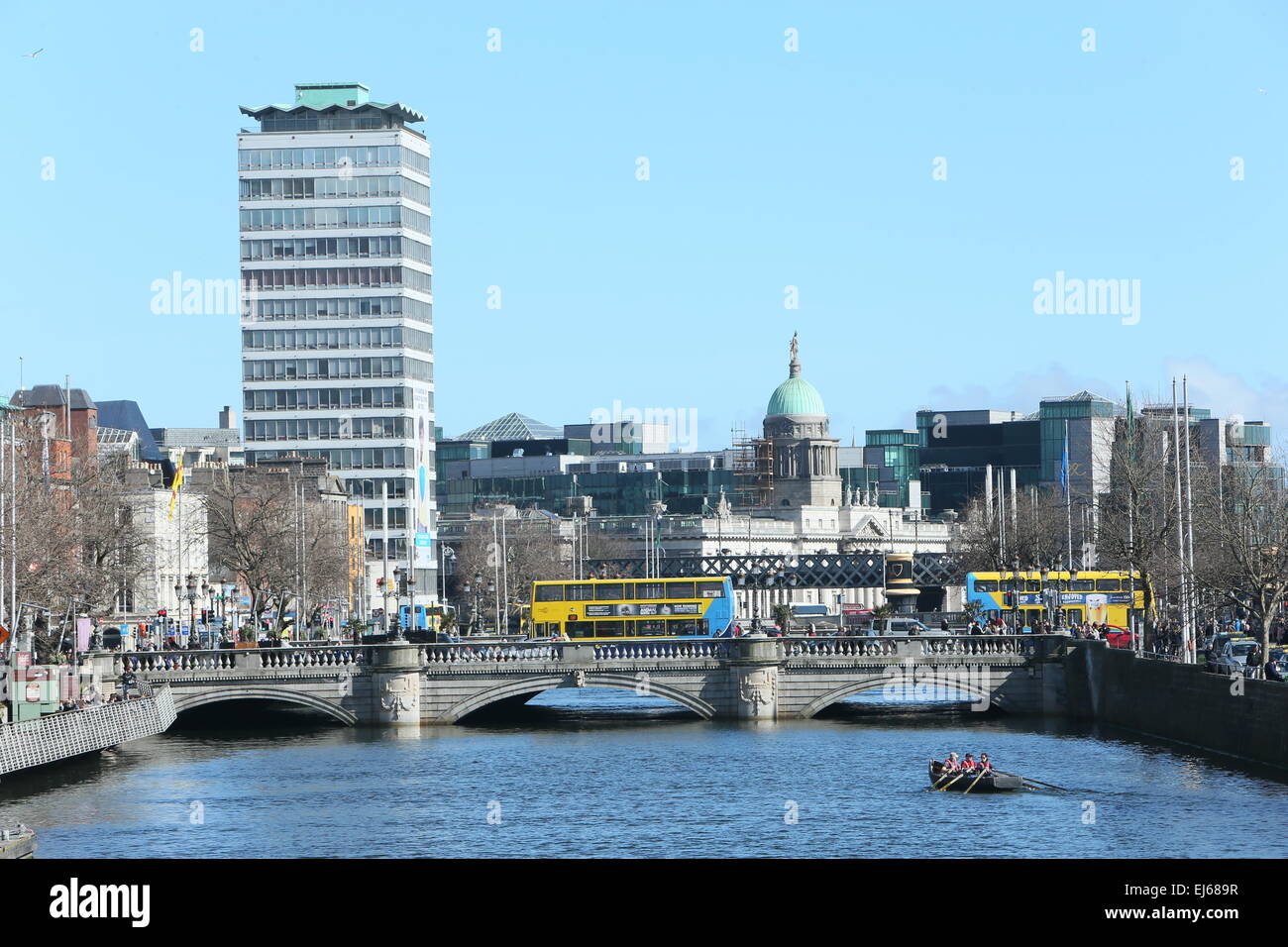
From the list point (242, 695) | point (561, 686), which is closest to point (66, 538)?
point (242, 695)

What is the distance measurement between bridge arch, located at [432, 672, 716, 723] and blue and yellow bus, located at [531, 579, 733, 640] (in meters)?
16.0

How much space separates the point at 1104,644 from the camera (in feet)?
281

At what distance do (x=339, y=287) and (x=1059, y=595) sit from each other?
8254 cm

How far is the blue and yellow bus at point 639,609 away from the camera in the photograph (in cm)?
10744

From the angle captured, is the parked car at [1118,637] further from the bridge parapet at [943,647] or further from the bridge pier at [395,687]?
the bridge pier at [395,687]

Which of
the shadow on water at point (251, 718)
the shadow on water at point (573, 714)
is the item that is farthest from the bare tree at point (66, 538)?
the shadow on water at point (573, 714)

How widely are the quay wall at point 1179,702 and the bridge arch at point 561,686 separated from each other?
52.8 ft

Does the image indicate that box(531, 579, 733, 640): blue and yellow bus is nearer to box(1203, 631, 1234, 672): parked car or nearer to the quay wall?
the quay wall

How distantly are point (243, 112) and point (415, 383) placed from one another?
27797 millimetres
